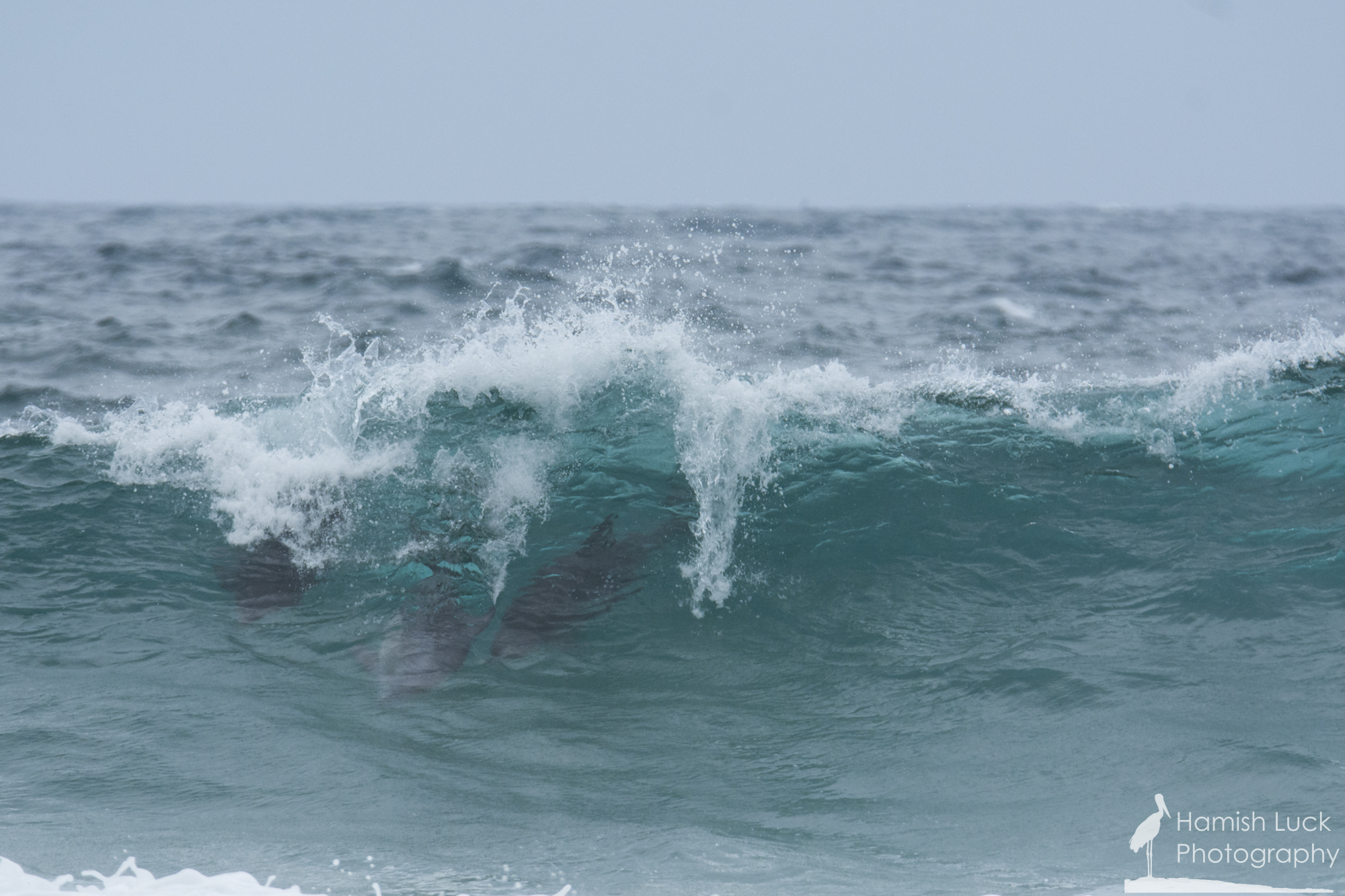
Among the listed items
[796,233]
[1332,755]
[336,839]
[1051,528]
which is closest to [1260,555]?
[1051,528]

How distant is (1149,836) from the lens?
3.50m

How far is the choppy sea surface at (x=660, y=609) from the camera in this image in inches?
147

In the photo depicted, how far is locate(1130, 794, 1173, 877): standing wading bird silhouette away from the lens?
3.50 meters

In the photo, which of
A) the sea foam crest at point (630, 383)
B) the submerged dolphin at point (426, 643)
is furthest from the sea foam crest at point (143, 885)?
the sea foam crest at point (630, 383)

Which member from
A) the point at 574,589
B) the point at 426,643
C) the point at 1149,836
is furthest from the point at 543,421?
the point at 1149,836

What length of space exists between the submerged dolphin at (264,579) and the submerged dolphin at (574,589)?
55.6 inches

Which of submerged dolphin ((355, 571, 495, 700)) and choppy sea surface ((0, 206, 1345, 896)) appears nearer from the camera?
choppy sea surface ((0, 206, 1345, 896))

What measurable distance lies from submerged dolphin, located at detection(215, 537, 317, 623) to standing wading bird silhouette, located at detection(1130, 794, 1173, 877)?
4587mm

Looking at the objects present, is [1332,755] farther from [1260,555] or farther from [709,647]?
[709,647]

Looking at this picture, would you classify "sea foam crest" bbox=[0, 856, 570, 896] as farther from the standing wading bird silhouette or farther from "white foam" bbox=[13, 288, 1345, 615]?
"white foam" bbox=[13, 288, 1345, 615]

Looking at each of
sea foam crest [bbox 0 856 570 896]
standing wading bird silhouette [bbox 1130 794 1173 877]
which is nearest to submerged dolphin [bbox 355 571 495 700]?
sea foam crest [bbox 0 856 570 896]

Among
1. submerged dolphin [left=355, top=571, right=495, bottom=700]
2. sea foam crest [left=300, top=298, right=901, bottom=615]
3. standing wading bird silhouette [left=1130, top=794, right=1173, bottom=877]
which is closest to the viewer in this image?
standing wading bird silhouette [left=1130, top=794, right=1173, bottom=877]

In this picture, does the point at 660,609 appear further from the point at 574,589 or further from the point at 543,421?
the point at 543,421

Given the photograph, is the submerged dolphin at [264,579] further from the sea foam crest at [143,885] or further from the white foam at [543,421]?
the sea foam crest at [143,885]
